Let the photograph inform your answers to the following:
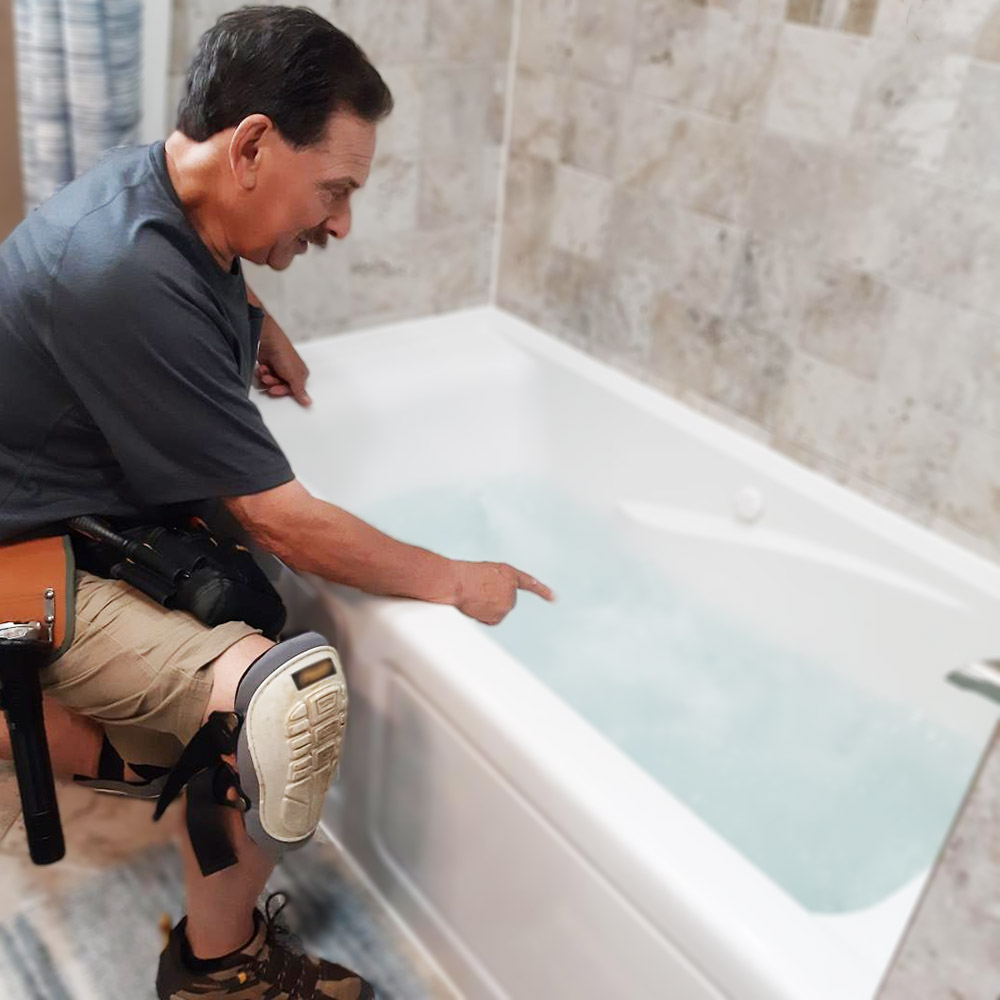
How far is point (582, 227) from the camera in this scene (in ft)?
6.86

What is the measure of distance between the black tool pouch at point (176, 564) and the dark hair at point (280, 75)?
439 mm

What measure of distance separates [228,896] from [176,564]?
42 centimetres

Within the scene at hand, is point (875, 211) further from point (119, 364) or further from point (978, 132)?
point (119, 364)

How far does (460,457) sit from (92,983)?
1034mm

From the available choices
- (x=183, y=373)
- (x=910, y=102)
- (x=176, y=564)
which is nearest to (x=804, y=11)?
A: (x=910, y=102)

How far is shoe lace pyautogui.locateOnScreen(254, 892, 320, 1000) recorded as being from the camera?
1330mm

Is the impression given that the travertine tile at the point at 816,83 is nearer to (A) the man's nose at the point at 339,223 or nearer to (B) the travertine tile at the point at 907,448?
(B) the travertine tile at the point at 907,448

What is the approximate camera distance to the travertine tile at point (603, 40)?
6.18ft

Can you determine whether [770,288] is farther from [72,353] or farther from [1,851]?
[1,851]

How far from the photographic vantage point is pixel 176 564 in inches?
47.4

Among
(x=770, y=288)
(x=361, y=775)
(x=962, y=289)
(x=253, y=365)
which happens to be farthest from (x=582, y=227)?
(x=361, y=775)

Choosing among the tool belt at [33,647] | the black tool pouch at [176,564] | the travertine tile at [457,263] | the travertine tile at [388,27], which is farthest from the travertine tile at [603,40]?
the tool belt at [33,647]

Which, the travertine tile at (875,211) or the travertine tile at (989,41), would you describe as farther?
the travertine tile at (875,211)

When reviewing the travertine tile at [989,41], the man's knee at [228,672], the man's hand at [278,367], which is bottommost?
the man's knee at [228,672]
